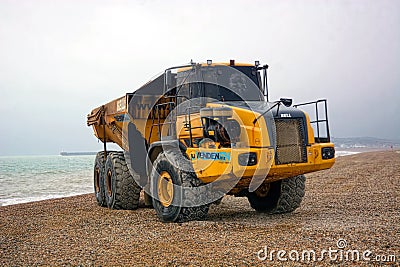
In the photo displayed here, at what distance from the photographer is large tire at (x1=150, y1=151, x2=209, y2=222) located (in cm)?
750

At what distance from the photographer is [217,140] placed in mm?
7332

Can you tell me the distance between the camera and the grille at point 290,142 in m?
7.29

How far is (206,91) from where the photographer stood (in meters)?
8.25

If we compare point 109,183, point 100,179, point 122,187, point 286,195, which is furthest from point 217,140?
point 100,179

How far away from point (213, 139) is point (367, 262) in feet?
10.7

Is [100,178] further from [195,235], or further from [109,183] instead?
[195,235]

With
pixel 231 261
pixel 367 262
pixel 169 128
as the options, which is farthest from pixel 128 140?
pixel 367 262

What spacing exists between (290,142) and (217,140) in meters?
1.23

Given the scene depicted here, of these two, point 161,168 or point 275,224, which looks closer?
point 275,224

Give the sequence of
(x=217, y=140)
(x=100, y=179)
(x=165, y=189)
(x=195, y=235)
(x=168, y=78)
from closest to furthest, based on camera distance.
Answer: (x=195, y=235) < (x=217, y=140) < (x=165, y=189) < (x=168, y=78) < (x=100, y=179)

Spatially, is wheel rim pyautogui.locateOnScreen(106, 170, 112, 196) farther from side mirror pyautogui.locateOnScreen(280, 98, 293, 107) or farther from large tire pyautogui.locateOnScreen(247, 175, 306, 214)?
side mirror pyautogui.locateOnScreen(280, 98, 293, 107)

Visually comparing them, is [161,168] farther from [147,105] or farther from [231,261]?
[231,261]

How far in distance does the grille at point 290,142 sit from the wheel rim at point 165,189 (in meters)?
2.02

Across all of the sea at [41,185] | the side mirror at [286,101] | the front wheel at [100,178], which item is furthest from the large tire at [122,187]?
the sea at [41,185]
